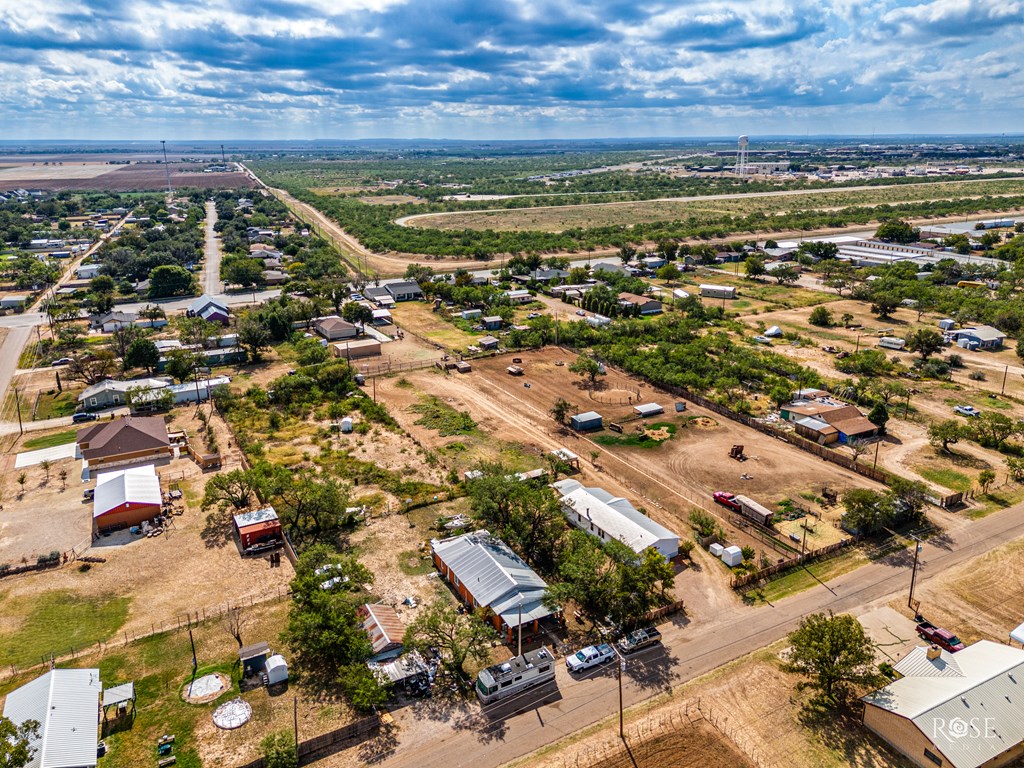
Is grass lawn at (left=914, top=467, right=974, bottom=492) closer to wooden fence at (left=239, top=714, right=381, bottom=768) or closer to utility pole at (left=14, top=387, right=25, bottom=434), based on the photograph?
wooden fence at (left=239, top=714, right=381, bottom=768)

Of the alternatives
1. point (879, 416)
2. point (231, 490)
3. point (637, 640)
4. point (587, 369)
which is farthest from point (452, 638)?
point (879, 416)

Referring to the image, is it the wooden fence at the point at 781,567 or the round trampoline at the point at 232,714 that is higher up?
the wooden fence at the point at 781,567

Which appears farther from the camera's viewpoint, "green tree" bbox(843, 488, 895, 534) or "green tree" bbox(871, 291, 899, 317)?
"green tree" bbox(871, 291, 899, 317)

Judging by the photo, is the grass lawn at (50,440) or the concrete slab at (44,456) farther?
the grass lawn at (50,440)

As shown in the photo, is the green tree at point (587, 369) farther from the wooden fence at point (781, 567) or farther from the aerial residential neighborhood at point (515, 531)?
the wooden fence at point (781, 567)

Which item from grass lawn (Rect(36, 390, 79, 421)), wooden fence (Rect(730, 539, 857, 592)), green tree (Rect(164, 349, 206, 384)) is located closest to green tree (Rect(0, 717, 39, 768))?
wooden fence (Rect(730, 539, 857, 592))


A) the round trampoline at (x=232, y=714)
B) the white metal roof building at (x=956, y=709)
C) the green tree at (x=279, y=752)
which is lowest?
the round trampoline at (x=232, y=714)

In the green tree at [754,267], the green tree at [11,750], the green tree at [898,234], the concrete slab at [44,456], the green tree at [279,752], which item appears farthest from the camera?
the green tree at [898,234]

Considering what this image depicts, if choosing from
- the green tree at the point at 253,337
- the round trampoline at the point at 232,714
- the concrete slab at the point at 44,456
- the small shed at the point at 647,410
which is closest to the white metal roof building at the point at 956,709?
the round trampoline at the point at 232,714
